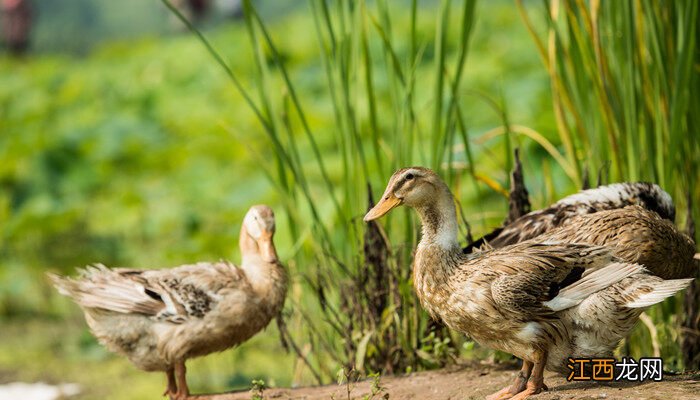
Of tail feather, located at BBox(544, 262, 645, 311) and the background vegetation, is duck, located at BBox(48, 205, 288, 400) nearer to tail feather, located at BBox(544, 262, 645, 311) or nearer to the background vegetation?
the background vegetation

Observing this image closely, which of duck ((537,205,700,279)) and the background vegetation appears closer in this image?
duck ((537,205,700,279))

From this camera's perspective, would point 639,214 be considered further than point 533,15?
No

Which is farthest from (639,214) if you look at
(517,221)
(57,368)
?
(57,368)

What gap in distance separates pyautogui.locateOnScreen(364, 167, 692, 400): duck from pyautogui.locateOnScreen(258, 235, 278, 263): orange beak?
0.70 meters

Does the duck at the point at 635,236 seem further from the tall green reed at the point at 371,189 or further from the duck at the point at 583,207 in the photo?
the tall green reed at the point at 371,189

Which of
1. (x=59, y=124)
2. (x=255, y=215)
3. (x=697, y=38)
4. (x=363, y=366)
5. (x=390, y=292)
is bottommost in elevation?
(x=363, y=366)

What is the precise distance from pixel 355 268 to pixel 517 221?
27.9 inches

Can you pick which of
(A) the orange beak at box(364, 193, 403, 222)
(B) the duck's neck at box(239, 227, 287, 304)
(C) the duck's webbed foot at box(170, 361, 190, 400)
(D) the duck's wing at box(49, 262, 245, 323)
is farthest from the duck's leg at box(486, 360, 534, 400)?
(C) the duck's webbed foot at box(170, 361, 190, 400)

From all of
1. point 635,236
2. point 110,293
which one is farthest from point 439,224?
point 110,293

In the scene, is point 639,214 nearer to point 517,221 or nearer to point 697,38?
point 517,221

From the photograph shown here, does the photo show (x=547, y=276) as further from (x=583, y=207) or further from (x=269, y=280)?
(x=269, y=280)

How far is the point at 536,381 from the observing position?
3.26 m

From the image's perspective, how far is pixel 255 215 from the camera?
3.98 m

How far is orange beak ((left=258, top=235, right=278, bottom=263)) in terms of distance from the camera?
3.90 meters
